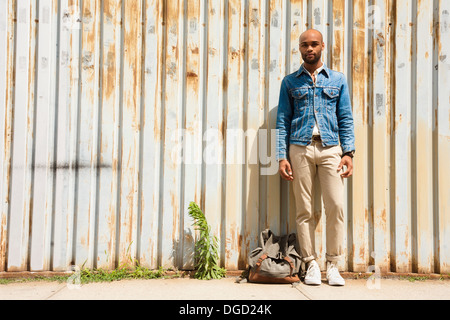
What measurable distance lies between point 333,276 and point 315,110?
1.66 m

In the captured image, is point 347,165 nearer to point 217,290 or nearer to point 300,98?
point 300,98

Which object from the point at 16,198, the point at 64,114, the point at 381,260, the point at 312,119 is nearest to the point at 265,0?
the point at 312,119

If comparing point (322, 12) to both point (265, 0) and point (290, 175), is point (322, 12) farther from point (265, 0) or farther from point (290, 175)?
point (290, 175)

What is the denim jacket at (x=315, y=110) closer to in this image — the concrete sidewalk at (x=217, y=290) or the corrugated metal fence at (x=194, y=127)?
the corrugated metal fence at (x=194, y=127)

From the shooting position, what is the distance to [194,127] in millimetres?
3826

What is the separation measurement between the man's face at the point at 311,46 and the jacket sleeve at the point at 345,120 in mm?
399

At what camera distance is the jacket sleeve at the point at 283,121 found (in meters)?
3.61

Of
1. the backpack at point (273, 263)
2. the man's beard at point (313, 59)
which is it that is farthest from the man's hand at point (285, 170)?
the man's beard at point (313, 59)

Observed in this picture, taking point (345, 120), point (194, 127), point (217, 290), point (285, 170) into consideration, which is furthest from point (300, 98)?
point (217, 290)

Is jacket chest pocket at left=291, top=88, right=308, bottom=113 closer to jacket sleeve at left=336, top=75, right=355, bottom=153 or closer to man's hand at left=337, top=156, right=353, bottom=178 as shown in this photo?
jacket sleeve at left=336, top=75, right=355, bottom=153

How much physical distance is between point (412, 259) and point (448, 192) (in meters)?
0.83

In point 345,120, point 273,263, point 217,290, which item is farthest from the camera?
point 345,120

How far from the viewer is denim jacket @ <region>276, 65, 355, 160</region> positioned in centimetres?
353

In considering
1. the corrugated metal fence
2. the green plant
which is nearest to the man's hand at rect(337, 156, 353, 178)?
the corrugated metal fence
